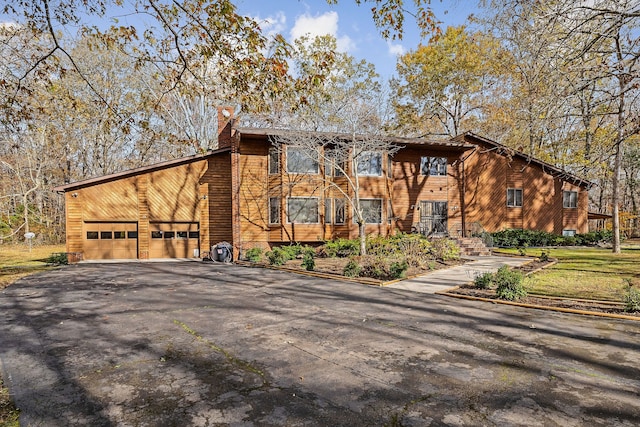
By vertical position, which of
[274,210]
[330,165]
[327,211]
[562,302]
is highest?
[330,165]

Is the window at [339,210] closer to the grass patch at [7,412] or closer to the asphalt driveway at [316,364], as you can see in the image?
the asphalt driveway at [316,364]

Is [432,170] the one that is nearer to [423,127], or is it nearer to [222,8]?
[423,127]

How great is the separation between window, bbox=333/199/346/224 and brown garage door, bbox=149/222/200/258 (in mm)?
8446

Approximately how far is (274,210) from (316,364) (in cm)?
1591

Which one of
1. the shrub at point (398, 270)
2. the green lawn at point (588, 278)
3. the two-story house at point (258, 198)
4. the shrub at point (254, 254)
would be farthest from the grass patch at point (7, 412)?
the two-story house at point (258, 198)

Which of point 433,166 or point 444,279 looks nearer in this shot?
point 444,279

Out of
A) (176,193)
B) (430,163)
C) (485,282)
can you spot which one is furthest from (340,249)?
(176,193)

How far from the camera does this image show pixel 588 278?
10.9 metres

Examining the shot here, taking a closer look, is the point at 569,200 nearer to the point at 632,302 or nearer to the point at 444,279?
the point at 444,279

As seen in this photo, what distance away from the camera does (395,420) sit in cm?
339

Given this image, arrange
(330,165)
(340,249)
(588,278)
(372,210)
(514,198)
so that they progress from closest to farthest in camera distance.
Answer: (588,278) → (340,249) → (330,165) → (372,210) → (514,198)

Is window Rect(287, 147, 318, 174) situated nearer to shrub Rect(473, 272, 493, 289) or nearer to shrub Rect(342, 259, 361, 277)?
shrub Rect(342, 259, 361, 277)

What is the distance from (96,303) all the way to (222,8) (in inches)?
312

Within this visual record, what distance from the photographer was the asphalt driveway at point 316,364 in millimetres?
3570
